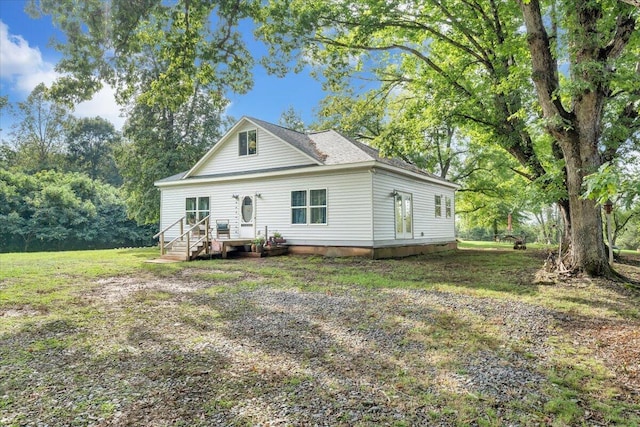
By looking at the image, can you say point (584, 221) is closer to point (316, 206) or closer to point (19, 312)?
point (316, 206)

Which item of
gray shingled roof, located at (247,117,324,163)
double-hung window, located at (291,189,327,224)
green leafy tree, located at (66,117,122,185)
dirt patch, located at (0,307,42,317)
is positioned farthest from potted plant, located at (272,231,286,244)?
green leafy tree, located at (66,117,122,185)

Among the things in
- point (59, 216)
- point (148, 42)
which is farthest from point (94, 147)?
point (148, 42)

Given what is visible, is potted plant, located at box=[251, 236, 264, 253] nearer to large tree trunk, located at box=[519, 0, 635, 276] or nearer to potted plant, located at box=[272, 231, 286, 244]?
potted plant, located at box=[272, 231, 286, 244]

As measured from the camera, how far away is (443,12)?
1020 cm

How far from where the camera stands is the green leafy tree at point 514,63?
23.3 ft

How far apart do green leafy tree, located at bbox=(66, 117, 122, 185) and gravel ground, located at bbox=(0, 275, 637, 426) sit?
4457cm

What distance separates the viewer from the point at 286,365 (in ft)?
11.2

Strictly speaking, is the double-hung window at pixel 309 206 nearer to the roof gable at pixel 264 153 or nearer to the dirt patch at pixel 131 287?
the roof gable at pixel 264 153

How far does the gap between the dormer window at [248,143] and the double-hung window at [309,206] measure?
9.06 ft

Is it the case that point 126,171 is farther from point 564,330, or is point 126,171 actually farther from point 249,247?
point 564,330

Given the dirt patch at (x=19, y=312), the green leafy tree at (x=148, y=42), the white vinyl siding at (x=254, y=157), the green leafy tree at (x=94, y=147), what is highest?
the green leafy tree at (x=94, y=147)

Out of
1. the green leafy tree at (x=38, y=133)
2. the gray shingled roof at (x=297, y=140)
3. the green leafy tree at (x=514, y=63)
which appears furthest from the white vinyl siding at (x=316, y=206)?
the green leafy tree at (x=38, y=133)

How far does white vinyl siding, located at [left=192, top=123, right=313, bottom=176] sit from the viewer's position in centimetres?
1412

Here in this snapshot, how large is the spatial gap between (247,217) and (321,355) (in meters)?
11.9
